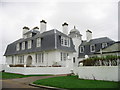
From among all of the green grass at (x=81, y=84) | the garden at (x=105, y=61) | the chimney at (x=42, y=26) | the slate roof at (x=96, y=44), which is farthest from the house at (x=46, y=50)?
the green grass at (x=81, y=84)

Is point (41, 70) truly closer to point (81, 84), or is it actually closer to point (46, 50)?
point (46, 50)

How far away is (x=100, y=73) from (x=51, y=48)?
509 inches

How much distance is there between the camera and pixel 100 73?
478 inches

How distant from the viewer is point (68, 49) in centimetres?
2702

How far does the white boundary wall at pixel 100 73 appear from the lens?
36.7ft

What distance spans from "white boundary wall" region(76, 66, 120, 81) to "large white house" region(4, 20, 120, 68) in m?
9.12

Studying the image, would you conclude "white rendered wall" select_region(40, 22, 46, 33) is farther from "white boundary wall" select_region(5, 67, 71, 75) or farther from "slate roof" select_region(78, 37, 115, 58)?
"white boundary wall" select_region(5, 67, 71, 75)

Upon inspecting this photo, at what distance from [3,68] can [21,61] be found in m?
4.52

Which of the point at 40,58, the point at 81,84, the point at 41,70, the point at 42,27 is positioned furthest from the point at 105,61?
the point at 42,27

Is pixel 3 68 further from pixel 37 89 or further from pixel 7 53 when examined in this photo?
pixel 37 89

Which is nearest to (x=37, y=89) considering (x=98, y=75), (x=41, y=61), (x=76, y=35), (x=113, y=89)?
(x=113, y=89)

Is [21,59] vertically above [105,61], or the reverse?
[105,61]

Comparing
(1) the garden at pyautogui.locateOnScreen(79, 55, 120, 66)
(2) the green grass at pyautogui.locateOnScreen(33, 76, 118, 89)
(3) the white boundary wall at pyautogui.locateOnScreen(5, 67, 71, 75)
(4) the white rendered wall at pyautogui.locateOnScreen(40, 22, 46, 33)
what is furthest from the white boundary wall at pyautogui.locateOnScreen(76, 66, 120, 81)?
(4) the white rendered wall at pyautogui.locateOnScreen(40, 22, 46, 33)

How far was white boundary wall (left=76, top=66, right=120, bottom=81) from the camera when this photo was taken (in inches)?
440
